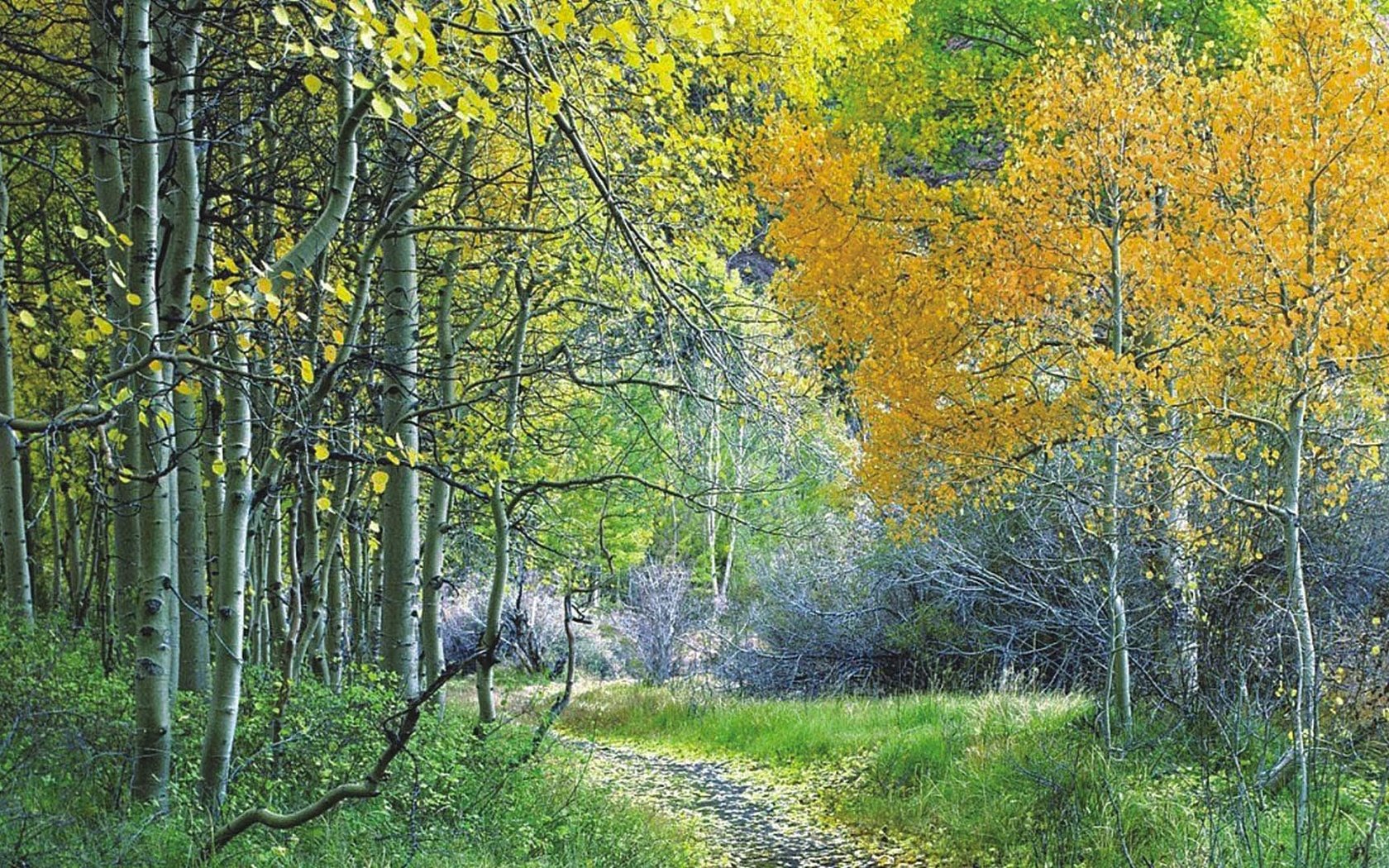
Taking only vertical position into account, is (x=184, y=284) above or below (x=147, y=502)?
above

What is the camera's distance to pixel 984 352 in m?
9.98

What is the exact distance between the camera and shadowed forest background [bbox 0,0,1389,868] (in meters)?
3.99

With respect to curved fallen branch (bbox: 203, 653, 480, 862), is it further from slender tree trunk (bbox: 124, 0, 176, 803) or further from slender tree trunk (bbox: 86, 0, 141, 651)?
slender tree trunk (bbox: 86, 0, 141, 651)

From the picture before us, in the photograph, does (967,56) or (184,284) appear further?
(967,56)

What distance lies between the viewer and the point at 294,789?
4.95 m

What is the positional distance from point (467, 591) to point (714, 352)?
59.0 ft

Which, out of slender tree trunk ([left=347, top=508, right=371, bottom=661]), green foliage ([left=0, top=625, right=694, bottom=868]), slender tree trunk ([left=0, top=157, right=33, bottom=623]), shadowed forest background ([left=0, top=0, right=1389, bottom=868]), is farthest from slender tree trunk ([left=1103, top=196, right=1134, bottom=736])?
slender tree trunk ([left=0, top=157, right=33, bottom=623])

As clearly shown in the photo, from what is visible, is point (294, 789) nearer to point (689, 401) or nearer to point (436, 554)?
point (436, 554)

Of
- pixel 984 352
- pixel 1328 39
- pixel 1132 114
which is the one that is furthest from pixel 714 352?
pixel 984 352

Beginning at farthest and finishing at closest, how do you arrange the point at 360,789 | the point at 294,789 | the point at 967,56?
the point at 967,56
the point at 294,789
the point at 360,789

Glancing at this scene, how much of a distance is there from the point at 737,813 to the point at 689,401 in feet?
18.4

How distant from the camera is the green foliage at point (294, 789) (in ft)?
12.7

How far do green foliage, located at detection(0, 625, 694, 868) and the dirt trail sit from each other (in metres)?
0.84

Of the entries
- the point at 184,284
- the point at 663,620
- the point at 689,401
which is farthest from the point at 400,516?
the point at 663,620
